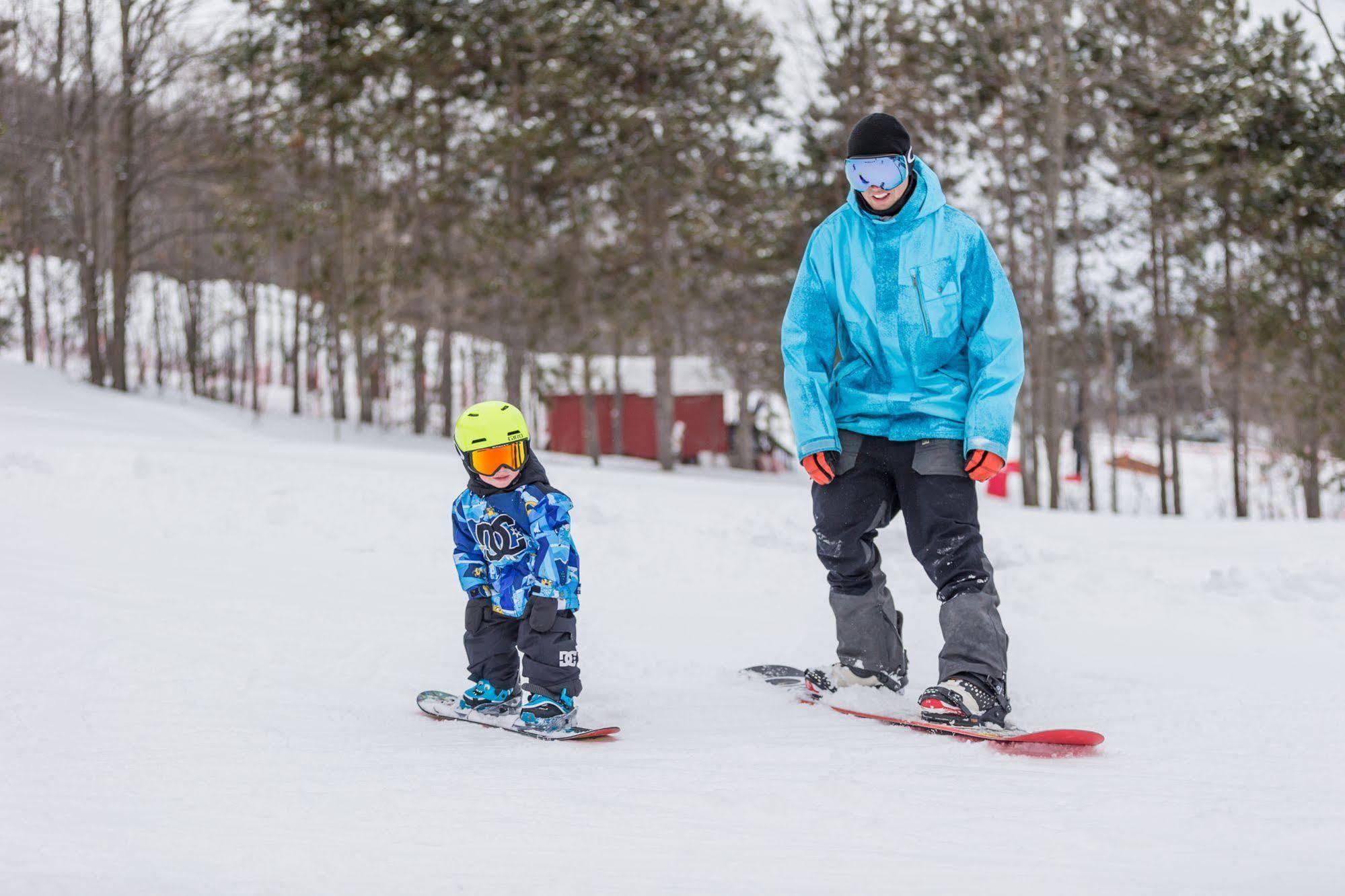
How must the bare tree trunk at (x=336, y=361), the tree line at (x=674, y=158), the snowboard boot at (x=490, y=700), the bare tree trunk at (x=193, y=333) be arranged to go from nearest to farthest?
the snowboard boot at (x=490, y=700), the tree line at (x=674, y=158), the bare tree trunk at (x=336, y=361), the bare tree trunk at (x=193, y=333)

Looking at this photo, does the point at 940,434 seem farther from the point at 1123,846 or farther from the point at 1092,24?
the point at 1092,24

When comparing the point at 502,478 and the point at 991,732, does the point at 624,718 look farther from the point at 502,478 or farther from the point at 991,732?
the point at 991,732

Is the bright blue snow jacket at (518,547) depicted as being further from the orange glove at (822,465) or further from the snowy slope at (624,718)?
the orange glove at (822,465)

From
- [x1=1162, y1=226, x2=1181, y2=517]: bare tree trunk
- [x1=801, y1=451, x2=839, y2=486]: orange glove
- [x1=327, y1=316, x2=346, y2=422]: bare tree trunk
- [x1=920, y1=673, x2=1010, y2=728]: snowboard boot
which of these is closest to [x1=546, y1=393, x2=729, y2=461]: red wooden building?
[x1=327, y1=316, x2=346, y2=422]: bare tree trunk

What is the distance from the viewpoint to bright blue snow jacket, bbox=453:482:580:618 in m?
3.39

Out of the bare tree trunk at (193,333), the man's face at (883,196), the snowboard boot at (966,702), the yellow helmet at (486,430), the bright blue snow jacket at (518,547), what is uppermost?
the bare tree trunk at (193,333)

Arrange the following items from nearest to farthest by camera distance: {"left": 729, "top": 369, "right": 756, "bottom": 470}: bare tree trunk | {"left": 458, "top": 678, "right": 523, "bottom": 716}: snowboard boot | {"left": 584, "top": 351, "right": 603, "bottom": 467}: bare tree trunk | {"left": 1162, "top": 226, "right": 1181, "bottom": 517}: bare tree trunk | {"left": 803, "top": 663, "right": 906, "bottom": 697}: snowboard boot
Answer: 1. {"left": 458, "top": 678, "right": 523, "bottom": 716}: snowboard boot
2. {"left": 803, "top": 663, "right": 906, "bottom": 697}: snowboard boot
3. {"left": 584, "top": 351, "right": 603, "bottom": 467}: bare tree trunk
4. {"left": 1162, "top": 226, "right": 1181, "bottom": 517}: bare tree trunk
5. {"left": 729, "top": 369, "right": 756, "bottom": 470}: bare tree trunk

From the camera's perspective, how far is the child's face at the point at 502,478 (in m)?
3.43

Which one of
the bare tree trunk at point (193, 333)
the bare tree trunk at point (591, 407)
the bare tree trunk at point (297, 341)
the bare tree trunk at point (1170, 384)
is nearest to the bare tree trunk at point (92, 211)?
the bare tree trunk at point (193, 333)

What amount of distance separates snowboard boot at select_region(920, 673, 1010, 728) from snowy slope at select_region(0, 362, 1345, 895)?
0.10 meters

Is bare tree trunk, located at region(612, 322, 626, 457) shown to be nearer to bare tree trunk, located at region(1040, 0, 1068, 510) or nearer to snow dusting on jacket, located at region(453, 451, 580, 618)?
bare tree trunk, located at region(1040, 0, 1068, 510)

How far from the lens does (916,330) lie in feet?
11.4

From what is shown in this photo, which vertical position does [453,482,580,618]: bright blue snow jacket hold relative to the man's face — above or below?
below

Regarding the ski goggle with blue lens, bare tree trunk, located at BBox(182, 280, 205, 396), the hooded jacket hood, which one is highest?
bare tree trunk, located at BBox(182, 280, 205, 396)
